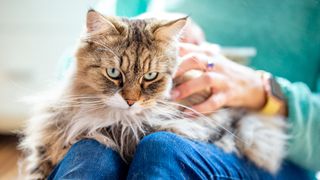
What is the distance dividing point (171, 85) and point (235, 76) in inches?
7.0

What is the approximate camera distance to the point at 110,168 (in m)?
0.73

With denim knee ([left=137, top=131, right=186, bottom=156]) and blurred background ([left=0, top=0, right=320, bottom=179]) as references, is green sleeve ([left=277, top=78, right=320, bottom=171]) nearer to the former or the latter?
blurred background ([left=0, top=0, right=320, bottom=179])

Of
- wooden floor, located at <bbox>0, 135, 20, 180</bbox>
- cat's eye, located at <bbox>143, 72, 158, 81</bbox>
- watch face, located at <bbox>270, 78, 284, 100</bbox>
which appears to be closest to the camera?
cat's eye, located at <bbox>143, 72, 158, 81</bbox>

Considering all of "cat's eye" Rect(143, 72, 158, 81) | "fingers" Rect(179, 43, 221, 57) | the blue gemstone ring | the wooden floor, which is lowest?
the wooden floor

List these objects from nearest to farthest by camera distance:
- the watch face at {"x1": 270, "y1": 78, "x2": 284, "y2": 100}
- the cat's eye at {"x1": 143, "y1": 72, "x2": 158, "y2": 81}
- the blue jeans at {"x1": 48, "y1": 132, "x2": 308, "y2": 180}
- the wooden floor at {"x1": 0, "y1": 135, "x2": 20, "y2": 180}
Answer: the blue jeans at {"x1": 48, "y1": 132, "x2": 308, "y2": 180} → the cat's eye at {"x1": 143, "y1": 72, "x2": 158, "y2": 81} → the watch face at {"x1": 270, "y1": 78, "x2": 284, "y2": 100} → the wooden floor at {"x1": 0, "y1": 135, "x2": 20, "y2": 180}

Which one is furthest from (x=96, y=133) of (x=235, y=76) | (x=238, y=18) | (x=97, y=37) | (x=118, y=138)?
(x=238, y=18)

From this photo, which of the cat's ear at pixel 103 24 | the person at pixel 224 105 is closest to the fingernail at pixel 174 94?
the person at pixel 224 105

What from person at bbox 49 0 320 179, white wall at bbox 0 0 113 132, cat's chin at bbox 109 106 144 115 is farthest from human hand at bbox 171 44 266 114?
white wall at bbox 0 0 113 132

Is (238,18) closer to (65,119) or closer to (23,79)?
(65,119)

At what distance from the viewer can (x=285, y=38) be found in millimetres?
1027

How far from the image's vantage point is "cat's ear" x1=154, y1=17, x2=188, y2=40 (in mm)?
785

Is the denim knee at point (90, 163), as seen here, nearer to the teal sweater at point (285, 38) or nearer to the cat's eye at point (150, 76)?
the cat's eye at point (150, 76)

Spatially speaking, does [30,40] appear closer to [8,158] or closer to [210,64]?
[8,158]

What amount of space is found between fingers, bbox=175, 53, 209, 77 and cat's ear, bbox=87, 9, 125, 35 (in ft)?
0.61
